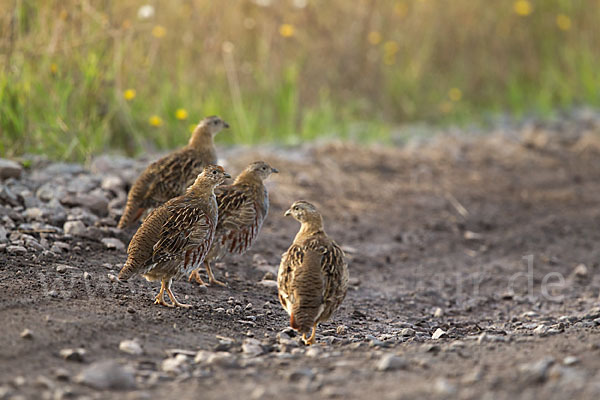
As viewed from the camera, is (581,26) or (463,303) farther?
(581,26)

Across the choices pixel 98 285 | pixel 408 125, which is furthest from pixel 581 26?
pixel 98 285

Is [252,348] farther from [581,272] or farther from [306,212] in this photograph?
[581,272]

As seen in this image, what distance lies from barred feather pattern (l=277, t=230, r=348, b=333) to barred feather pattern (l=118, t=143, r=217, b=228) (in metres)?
1.67

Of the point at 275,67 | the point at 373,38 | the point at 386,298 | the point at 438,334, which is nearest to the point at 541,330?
the point at 438,334

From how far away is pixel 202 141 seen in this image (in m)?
7.32

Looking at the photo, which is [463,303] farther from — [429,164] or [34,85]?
[34,85]

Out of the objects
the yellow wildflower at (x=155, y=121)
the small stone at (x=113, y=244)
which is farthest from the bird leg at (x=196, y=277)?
the yellow wildflower at (x=155, y=121)

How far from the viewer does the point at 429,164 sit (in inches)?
399

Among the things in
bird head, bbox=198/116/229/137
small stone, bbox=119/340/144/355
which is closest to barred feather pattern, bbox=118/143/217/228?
bird head, bbox=198/116/229/137

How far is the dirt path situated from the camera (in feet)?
13.4

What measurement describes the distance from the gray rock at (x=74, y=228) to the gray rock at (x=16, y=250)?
21.5 inches

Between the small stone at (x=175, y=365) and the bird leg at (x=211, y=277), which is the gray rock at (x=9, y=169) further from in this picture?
the small stone at (x=175, y=365)

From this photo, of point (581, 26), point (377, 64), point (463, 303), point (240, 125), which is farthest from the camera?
point (581, 26)

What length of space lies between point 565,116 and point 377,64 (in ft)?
9.55
